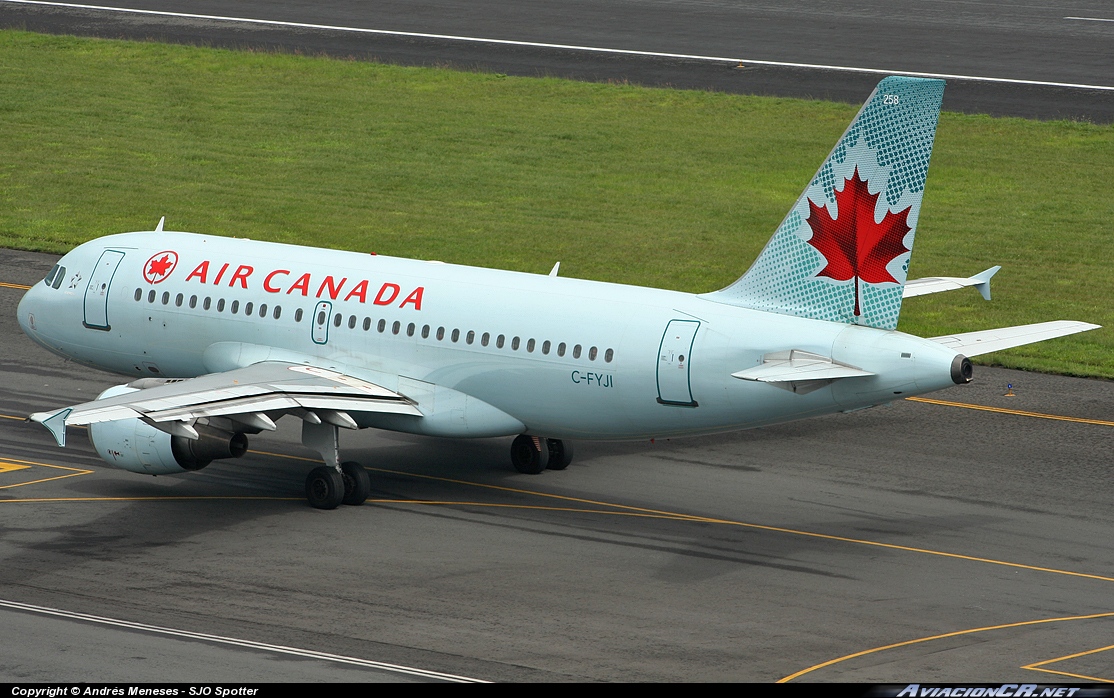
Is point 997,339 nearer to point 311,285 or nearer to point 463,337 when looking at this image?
point 463,337

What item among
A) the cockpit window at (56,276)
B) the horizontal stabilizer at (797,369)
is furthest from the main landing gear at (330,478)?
the cockpit window at (56,276)

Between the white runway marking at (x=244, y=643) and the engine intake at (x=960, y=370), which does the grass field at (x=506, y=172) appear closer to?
the engine intake at (x=960, y=370)

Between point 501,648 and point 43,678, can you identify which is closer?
point 43,678

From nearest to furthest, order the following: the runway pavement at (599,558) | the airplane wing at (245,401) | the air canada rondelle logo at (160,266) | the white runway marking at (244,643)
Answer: the white runway marking at (244,643) < the runway pavement at (599,558) < the airplane wing at (245,401) < the air canada rondelle logo at (160,266)

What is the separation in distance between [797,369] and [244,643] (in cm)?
1157

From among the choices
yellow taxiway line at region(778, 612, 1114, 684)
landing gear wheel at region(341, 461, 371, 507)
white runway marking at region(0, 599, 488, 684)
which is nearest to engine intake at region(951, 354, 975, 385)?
yellow taxiway line at region(778, 612, 1114, 684)

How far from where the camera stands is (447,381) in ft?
119

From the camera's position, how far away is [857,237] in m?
32.8

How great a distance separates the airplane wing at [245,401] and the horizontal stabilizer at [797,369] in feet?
26.6

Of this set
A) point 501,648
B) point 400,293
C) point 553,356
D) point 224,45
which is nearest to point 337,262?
point 400,293

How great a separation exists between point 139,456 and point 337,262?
6882 millimetres

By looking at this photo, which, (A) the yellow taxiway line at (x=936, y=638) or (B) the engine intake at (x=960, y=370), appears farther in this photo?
(B) the engine intake at (x=960, y=370)

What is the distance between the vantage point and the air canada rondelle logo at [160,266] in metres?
39.6
